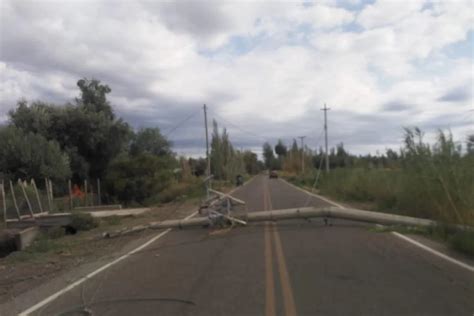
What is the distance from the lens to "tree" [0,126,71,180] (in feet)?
98.0

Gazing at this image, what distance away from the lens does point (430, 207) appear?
50.0 feet

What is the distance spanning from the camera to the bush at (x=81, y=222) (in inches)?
770

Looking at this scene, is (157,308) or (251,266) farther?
(251,266)

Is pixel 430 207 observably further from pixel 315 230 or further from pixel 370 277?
pixel 370 277

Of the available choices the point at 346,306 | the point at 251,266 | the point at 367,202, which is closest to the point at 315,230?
the point at 251,266

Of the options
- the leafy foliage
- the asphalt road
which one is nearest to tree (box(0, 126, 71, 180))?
the asphalt road

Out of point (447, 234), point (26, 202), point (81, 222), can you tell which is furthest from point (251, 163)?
point (447, 234)

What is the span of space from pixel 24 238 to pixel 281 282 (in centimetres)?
1260

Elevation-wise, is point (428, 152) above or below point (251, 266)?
above

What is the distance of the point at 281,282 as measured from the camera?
7.97m

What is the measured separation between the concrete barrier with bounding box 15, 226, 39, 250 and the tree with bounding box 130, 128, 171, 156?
52.5 meters

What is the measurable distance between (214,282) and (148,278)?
56.5 inches

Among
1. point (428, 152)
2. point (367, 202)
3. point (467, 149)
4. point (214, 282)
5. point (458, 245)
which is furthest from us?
point (367, 202)

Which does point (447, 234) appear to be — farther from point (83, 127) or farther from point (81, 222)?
point (83, 127)
